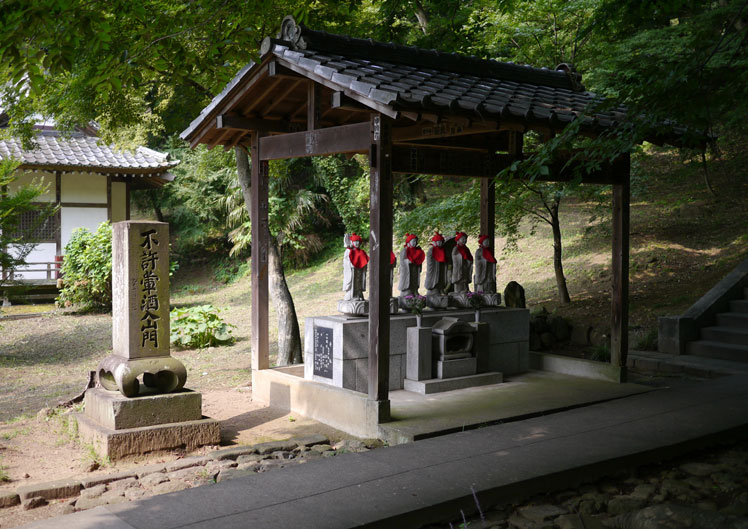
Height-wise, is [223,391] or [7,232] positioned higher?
[7,232]

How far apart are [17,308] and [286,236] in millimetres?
8511

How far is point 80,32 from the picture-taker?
19.8ft

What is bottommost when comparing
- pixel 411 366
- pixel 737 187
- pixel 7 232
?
pixel 411 366

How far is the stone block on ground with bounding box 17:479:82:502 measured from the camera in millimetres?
5762

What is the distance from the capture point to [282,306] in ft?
39.3

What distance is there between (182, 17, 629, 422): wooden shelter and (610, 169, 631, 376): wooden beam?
0.01 meters

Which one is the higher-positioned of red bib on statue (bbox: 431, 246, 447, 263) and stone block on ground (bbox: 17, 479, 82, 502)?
red bib on statue (bbox: 431, 246, 447, 263)

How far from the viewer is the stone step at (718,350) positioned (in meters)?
10.2

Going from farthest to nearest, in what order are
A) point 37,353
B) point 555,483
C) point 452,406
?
point 37,353 → point 452,406 → point 555,483

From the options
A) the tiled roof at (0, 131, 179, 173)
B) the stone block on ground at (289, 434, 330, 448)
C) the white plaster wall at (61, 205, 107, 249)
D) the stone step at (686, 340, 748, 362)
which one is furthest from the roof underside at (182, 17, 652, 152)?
the white plaster wall at (61, 205, 107, 249)

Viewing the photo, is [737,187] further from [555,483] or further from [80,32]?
[80,32]

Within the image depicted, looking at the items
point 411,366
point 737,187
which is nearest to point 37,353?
point 411,366

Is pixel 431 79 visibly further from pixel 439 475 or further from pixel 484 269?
pixel 439 475

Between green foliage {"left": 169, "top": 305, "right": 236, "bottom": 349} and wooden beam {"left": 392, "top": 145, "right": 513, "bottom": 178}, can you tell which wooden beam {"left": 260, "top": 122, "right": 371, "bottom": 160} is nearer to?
wooden beam {"left": 392, "top": 145, "right": 513, "bottom": 178}
